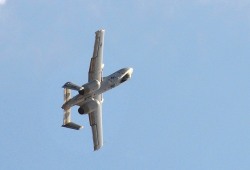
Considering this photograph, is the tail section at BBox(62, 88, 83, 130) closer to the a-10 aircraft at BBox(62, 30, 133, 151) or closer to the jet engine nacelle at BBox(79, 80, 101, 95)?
the a-10 aircraft at BBox(62, 30, 133, 151)

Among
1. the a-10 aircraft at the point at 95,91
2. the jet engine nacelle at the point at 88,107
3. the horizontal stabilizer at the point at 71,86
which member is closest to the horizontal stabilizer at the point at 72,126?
the a-10 aircraft at the point at 95,91

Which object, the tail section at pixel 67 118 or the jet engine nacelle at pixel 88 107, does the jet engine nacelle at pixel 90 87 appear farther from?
the jet engine nacelle at pixel 88 107

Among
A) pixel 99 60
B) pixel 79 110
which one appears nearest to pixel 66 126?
pixel 79 110

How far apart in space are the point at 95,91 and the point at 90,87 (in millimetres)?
2597

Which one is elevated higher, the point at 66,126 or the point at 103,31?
the point at 103,31

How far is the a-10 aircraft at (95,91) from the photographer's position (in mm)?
135375

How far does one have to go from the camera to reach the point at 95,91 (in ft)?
454

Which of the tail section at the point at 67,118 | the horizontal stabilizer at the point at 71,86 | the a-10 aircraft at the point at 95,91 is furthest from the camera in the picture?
the tail section at the point at 67,118

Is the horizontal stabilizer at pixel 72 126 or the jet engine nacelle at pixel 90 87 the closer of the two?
the jet engine nacelle at pixel 90 87

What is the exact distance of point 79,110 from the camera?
461 ft

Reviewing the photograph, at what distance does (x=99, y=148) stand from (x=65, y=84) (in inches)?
796

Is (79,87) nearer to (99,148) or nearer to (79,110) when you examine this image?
(79,110)

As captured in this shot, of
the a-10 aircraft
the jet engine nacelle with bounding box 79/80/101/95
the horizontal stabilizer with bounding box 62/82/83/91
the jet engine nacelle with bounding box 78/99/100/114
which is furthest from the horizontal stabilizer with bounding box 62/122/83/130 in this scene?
the horizontal stabilizer with bounding box 62/82/83/91

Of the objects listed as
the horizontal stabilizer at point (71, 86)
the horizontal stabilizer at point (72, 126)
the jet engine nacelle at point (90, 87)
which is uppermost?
the jet engine nacelle at point (90, 87)
